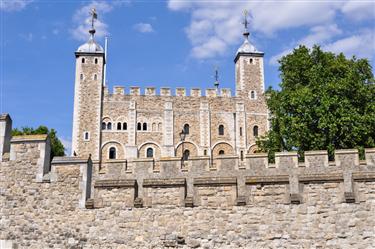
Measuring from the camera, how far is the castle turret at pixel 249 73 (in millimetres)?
54875

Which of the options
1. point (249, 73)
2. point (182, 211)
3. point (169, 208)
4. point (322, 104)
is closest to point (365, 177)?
point (182, 211)

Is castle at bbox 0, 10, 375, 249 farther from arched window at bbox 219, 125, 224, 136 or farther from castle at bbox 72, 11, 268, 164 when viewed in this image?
arched window at bbox 219, 125, 224, 136

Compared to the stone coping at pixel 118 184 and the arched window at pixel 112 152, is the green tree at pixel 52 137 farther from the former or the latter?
the stone coping at pixel 118 184

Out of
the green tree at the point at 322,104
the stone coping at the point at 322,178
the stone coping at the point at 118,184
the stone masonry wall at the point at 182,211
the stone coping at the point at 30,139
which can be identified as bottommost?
the stone masonry wall at the point at 182,211

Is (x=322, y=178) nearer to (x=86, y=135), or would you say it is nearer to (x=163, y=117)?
(x=86, y=135)

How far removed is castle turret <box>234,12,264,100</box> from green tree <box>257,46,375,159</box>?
22157mm

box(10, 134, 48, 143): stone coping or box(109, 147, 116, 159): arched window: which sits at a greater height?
box(109, 147, 116, 159): arched window

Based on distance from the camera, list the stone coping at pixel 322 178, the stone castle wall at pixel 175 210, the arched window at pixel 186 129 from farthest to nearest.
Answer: the arched window at pixel 186 129, the stone coping at pixel 322 178, the stone castle wall at pixel 175 210

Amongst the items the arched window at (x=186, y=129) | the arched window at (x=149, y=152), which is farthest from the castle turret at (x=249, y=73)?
the arched window at (x=149, y=152)

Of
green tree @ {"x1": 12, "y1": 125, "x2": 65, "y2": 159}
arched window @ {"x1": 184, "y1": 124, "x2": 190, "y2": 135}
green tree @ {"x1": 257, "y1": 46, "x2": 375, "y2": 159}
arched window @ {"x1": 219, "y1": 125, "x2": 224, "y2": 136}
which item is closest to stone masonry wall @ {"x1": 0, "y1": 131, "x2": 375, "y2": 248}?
green tree @ {"x1": 257, "y1": 46, "x2": 375, "y2": 159}

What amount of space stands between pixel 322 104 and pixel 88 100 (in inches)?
1185

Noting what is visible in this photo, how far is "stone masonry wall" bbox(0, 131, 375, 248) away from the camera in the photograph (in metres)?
9.41

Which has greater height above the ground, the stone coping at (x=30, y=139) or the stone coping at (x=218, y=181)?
the stone coping at (x=30, y=139)

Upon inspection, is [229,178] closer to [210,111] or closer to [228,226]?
[228,226]
